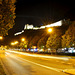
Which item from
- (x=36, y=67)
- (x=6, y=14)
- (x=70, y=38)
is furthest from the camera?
(x=70, y=38)

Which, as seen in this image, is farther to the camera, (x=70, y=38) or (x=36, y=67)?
(x=70, y=38)

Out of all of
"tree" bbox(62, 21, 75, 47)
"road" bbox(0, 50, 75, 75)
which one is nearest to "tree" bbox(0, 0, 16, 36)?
"road" bbox(0, 50, 75, 75)

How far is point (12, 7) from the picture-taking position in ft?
37.9

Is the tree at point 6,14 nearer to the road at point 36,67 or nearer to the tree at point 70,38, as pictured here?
the road at point 36,67

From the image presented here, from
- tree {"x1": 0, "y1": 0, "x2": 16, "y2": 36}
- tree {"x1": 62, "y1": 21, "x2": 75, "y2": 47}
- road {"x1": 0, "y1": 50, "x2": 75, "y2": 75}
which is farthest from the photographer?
tree {"x1": 62, "y1": 21, "x2": 75, "y2": 47}

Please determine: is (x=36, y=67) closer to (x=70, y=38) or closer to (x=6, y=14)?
(x=6, y=14)

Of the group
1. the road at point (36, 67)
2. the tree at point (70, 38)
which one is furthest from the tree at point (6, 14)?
the tree at point (70, 38)

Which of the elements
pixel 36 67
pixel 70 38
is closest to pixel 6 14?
pixel 36 67

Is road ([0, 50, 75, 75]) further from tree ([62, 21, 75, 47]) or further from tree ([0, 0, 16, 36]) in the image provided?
tree ([62, 21, 75, 47])

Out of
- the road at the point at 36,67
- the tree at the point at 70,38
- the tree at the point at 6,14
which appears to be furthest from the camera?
the tree at the point at 70,38

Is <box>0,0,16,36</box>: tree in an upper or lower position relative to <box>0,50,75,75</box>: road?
upper

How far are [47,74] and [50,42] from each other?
4105cm

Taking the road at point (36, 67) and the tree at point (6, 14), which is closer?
the tree at point (6, 14)

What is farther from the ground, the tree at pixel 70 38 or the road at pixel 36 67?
the tree at pixel 70 38
